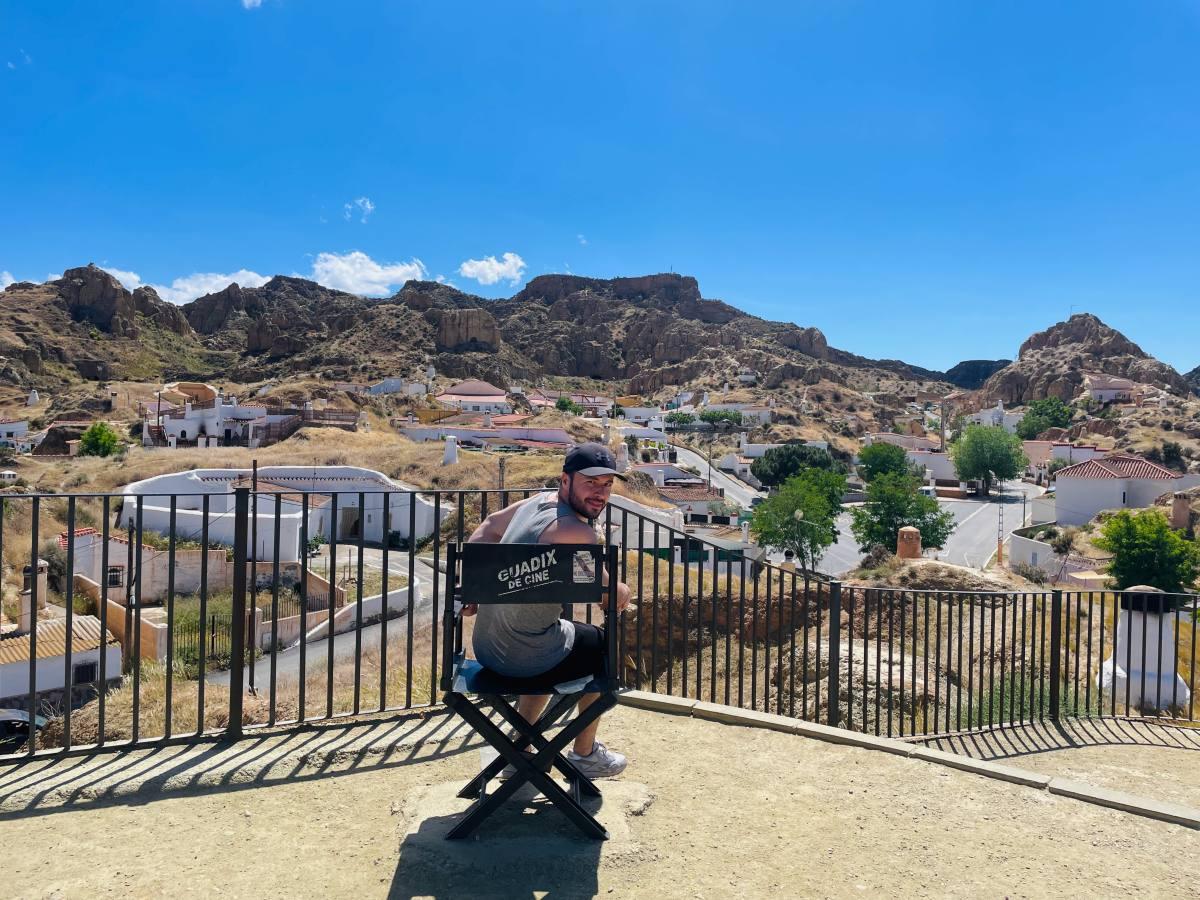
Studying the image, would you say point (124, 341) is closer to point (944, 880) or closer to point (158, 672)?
point (158, 672)

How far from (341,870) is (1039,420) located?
93.1m

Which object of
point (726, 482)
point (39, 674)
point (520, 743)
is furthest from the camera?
point (726, 482)

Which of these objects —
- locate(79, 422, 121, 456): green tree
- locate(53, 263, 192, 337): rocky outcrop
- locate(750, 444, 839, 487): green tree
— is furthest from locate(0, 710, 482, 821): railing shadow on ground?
locate(53, 263, 192, 337): rocky outcrop

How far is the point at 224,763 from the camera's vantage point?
3.37 meters

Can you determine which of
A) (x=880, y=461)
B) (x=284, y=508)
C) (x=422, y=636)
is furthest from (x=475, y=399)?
(x=422, y=636)

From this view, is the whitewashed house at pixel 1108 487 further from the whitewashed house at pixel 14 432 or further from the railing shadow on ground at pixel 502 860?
the whitewashed house at pixel 14 432

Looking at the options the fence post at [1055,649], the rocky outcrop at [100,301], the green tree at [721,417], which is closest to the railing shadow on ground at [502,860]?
the fence post at [1055,649]

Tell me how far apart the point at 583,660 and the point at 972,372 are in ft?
608

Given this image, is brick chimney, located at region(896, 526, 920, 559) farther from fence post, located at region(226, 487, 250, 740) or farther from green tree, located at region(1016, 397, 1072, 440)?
green tree, located at region(1016, 397, 1072, 440)

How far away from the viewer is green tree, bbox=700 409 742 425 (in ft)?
260

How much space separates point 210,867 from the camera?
2625 mm

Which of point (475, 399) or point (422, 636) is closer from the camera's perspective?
point (422, 636)

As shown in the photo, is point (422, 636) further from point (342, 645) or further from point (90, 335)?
point (90, 335)

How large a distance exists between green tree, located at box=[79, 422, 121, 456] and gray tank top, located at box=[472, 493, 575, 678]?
50277mm
